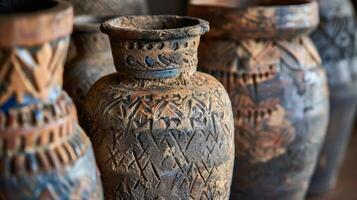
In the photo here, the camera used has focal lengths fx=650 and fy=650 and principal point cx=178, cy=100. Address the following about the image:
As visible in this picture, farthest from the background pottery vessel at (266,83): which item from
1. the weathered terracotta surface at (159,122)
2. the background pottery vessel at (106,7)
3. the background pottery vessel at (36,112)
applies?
the background pottery vessel at (36,112)

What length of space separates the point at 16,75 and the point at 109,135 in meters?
0.29

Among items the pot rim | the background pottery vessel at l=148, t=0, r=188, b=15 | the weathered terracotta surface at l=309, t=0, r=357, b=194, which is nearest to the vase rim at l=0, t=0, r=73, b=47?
the pot rim

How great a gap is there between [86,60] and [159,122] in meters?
0.36

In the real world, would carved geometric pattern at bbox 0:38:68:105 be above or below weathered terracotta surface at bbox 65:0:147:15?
above

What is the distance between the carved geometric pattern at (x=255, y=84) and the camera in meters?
1.38

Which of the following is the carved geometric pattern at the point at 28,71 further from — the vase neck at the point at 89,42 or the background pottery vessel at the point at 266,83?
the background pottery vessel at the point at 266,83

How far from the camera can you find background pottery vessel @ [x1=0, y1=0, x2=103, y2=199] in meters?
0.77

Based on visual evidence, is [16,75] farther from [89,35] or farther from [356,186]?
[356,186]

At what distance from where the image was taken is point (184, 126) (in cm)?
102

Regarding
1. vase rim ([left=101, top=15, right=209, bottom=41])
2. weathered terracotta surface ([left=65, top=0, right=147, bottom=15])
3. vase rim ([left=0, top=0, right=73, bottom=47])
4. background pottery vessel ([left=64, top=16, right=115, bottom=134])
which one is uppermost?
vase rim ([left=0, top=0, right=73, bottom=47])

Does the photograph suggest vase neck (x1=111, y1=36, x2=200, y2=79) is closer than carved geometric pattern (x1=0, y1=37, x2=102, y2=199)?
No

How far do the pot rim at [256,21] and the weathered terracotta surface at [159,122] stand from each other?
294 mm

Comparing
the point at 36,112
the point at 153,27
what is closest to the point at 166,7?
the point at 153,27

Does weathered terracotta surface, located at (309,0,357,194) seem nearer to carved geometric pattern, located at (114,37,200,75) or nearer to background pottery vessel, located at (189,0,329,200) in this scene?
background pottery vessel, located at (189,0,329,200)
